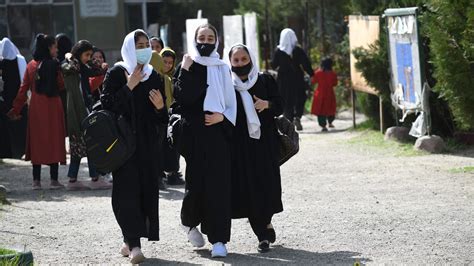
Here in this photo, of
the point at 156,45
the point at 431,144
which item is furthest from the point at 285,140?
the point at 431,144

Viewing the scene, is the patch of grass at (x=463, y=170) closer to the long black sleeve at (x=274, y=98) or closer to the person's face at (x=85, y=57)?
the person's face at (x=85, y=57)

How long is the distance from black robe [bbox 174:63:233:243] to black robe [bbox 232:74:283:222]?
0.14 metres

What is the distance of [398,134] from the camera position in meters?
15.7

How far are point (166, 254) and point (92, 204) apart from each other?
312cm

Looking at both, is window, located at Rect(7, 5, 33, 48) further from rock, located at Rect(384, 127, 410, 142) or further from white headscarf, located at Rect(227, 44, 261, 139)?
white headscarf, located at Rect(227, 44, 261, 139)

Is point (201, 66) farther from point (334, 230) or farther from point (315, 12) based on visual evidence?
point (315, 12)

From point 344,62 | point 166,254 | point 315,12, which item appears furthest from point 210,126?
point 315,12

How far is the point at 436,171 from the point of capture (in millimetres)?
12641

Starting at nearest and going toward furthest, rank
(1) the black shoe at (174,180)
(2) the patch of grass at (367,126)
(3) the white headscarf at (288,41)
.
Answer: (1) the black shoe at (174,180) → (2) the patch of grass at (367,126) → (3) the white headscarf at (288,41)

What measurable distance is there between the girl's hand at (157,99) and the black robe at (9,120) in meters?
5.00

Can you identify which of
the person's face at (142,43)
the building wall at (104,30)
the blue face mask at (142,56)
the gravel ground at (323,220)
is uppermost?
the building wall at (104,30)

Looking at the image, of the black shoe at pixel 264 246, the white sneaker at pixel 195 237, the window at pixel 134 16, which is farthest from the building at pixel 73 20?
the black shoe at pixel 264 246

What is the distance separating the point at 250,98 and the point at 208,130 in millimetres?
437

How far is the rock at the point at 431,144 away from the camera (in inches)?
560
